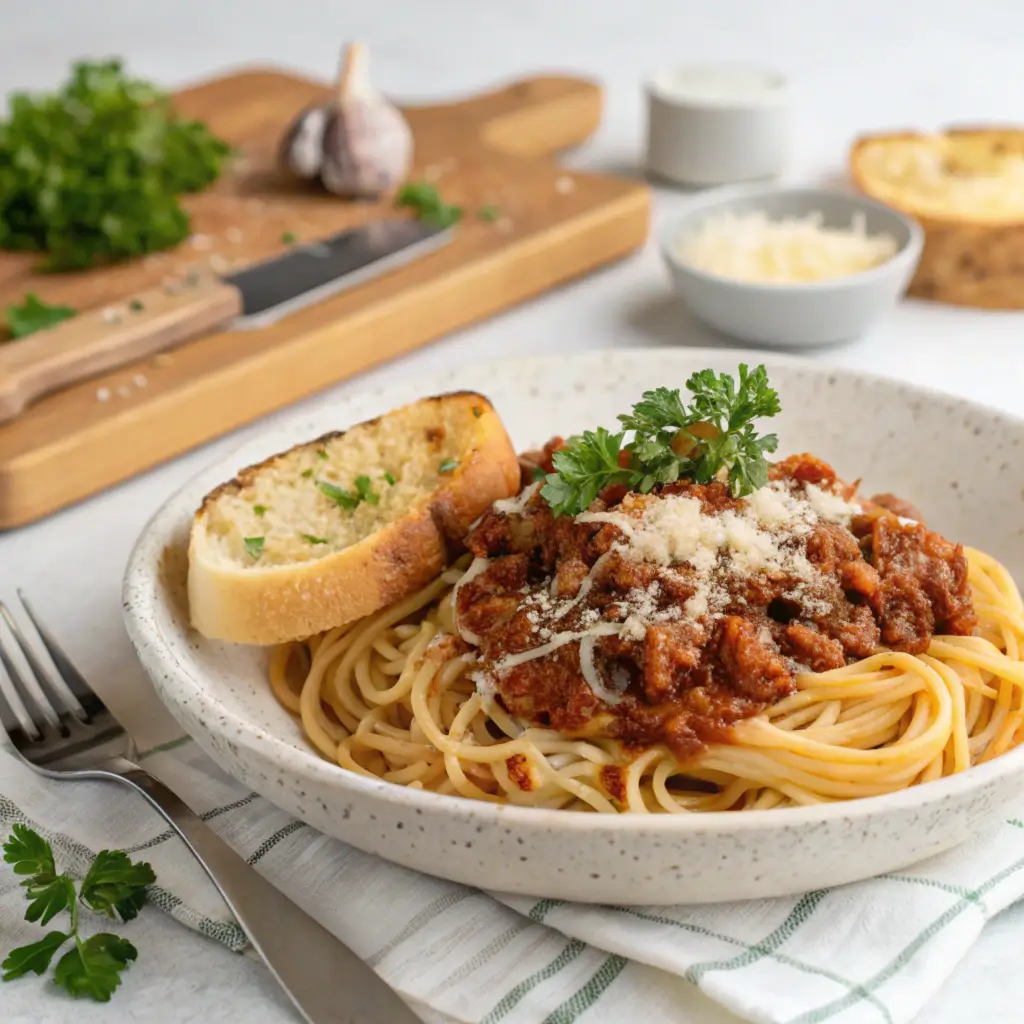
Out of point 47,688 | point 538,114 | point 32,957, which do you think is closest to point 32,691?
point 47,688

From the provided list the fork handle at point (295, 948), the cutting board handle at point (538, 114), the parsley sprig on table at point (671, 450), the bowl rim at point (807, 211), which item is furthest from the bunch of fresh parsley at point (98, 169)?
the fork handle at point (295, 948)

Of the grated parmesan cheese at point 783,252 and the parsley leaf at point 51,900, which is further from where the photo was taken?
the grated parmesan cheese at point 783,252

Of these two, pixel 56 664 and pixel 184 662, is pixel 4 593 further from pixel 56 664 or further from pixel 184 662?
pixel 184 662

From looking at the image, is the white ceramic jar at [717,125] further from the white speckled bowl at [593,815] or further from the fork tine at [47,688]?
the fork tine at [47,688]

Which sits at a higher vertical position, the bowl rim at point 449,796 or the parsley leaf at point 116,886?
the bowl rim at point 449,796

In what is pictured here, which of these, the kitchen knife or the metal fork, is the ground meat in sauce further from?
the kitchen knife
